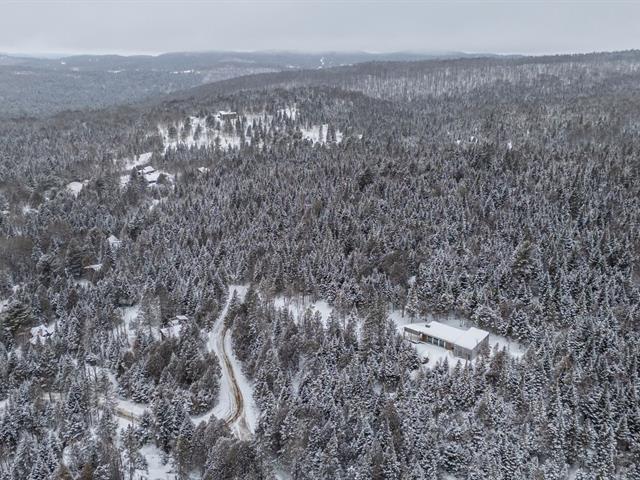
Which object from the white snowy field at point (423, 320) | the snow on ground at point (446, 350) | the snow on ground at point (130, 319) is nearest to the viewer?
the snow on ground at point (446, 350)

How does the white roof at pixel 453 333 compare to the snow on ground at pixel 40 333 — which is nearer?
the white roof at pixel 453 333

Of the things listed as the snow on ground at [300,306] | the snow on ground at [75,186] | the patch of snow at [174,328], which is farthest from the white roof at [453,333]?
the snow on ground at [75,186]

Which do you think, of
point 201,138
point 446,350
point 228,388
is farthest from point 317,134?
point 228,388

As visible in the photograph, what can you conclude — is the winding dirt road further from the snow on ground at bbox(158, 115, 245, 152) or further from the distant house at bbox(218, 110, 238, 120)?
the distant house at bbox(218, 110, 238, 120)

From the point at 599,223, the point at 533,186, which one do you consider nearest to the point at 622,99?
the point at 533,186

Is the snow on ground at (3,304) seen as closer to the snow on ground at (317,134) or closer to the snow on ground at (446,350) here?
the snow on ground at (446,350)

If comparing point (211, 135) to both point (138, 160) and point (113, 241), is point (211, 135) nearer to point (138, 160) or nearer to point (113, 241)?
point (138, 160)
